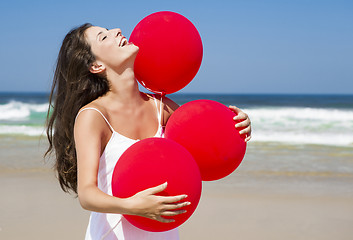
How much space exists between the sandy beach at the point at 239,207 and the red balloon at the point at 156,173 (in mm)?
2880

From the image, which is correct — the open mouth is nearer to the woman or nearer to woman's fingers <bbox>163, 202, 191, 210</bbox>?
the woman

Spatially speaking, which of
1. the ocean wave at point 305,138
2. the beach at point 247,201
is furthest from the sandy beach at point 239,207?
the ocean wave at point 305,138

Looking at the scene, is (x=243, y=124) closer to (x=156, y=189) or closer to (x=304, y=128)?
(x=156, y=189)

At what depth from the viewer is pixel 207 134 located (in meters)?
1.93

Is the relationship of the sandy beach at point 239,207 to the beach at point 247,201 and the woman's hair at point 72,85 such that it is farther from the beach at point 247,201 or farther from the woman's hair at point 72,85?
the woman's hair at point 72,85

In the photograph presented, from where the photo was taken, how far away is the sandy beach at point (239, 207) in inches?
177

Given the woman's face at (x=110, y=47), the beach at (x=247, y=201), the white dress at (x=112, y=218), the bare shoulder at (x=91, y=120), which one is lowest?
the beach at (x=247, y=201)

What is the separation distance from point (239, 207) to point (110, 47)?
3687mm

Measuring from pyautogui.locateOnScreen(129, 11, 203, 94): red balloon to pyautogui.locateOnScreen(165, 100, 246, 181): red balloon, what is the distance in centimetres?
24

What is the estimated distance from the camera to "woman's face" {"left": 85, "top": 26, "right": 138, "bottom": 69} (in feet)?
6.40

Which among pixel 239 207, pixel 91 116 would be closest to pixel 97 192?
pixel 91 116

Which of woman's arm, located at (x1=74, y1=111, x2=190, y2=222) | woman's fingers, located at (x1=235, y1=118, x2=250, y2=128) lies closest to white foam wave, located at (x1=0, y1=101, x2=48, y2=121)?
woman's arm, located at (x1=74, y1=111, x2=190, y2=222)

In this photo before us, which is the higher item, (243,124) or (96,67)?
(96,67)

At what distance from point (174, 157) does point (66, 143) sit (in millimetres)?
767
